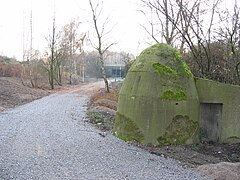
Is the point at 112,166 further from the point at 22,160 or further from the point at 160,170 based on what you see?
the point at 22,160

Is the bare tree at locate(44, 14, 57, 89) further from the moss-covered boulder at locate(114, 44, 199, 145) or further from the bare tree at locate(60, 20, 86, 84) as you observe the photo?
the moss-covered boulder at locate(114, 44, 199, 145)

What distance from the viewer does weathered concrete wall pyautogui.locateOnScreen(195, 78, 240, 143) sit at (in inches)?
316

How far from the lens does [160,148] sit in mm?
7566

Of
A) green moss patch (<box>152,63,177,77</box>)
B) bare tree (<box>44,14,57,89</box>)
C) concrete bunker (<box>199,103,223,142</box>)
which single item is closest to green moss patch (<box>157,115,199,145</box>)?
concrete bunker (<box>199,103,223,142</box>)

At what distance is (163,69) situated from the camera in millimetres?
8289

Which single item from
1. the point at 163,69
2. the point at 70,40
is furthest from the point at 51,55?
the point at 163,69

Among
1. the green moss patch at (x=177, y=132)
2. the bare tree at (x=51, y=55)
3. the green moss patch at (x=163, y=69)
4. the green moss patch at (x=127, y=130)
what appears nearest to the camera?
the green moss patch at (x=177, y=132)

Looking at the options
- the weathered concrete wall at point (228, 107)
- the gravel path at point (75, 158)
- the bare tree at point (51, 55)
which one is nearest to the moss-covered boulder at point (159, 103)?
the weathered concrete wall at point (228, 107)

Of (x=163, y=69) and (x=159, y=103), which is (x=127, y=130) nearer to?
(x=159, y=103)

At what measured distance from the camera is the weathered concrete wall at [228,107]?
8016mm

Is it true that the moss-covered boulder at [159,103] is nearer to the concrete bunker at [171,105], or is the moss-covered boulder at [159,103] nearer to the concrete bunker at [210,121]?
the concrete bunker at [171,105]

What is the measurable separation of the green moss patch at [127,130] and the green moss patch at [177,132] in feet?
1.87

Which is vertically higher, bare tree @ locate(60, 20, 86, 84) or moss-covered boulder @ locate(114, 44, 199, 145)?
bare tree @ locate(60, 20, 86, 84)

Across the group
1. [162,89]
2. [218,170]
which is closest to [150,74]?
[162,89]
